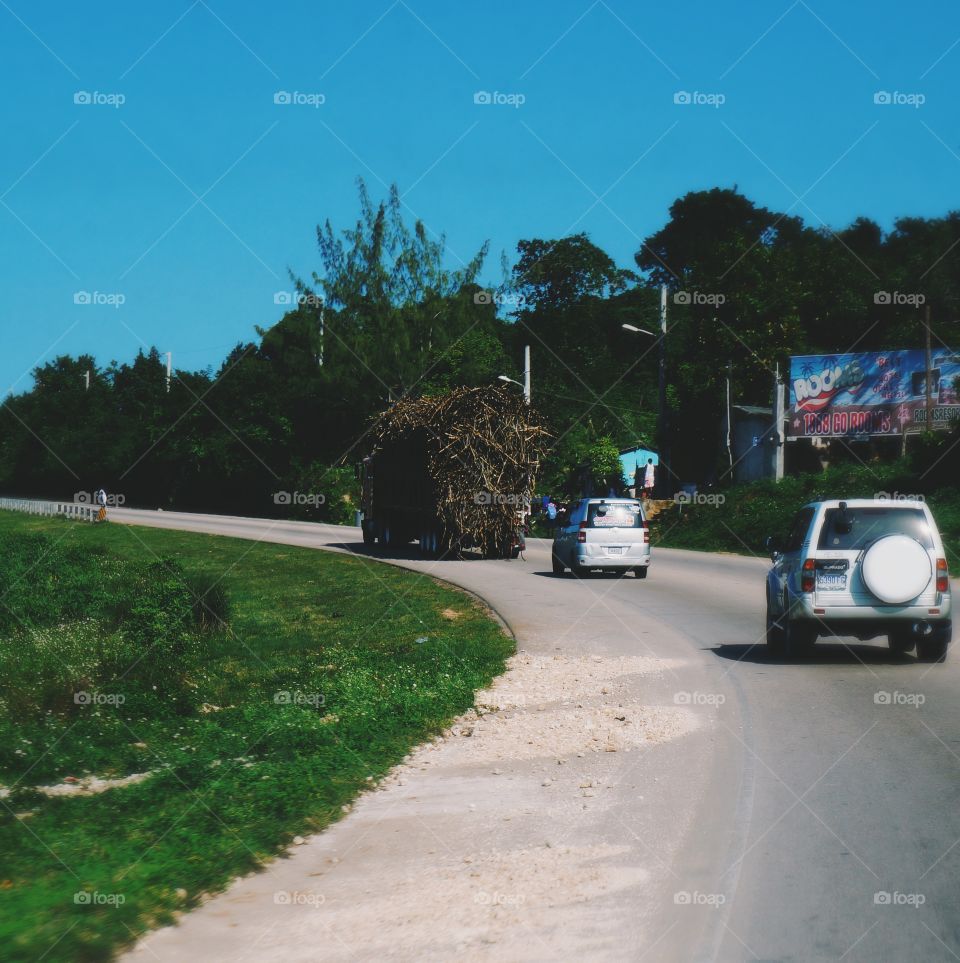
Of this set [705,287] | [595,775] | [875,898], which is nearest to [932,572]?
[595,775]

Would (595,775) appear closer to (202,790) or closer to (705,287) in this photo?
(202,790)

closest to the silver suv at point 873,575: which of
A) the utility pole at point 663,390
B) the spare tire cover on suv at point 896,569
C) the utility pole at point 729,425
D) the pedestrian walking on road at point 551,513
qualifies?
the spare tire cover on suv at point 896,569

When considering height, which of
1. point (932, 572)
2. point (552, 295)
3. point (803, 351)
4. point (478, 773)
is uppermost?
point (552, 295)

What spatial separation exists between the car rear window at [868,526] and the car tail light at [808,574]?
237 millimetres

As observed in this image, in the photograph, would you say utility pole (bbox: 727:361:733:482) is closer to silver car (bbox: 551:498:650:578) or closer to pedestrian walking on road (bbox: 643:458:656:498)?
pedestrian walking on road (bbox: 643:458:656:498)

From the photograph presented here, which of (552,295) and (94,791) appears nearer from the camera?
(94,791)

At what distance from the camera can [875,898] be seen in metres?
6.07

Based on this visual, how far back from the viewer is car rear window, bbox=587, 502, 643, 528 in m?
28.2

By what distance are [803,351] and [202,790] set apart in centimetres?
5167


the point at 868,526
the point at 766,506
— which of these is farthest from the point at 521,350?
the point at 868,526

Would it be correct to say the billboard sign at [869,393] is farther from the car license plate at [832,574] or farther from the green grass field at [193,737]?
the car license plate at [832,574]

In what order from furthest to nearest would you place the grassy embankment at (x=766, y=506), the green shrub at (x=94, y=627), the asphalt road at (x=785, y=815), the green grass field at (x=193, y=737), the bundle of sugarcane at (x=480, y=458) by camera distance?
the grassy embankment at (x=766, y=506) < the bundle of sugarcane at (x=480, y=458) < the green shrub at (x=94, y=627) < the green grass field at (x=193, y=737) < the asphalt road at (x=785, y=815)

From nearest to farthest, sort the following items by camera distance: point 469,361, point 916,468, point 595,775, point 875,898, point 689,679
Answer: point 875,898 → point 595,775 → point 689,679 → point 916,468 → point 469,361

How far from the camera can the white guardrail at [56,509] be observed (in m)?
59.9
